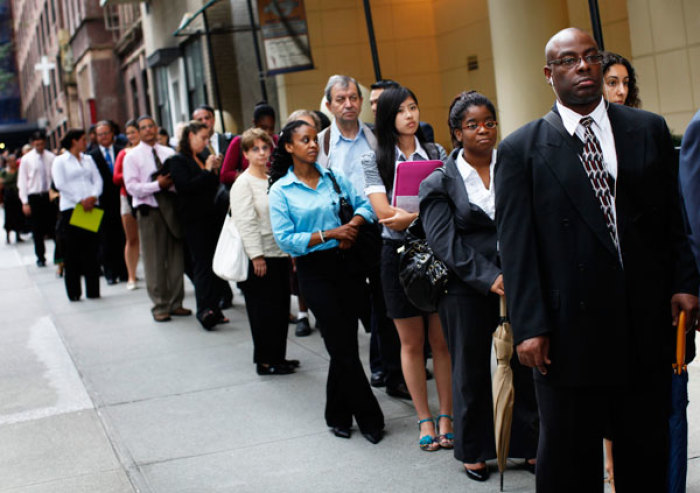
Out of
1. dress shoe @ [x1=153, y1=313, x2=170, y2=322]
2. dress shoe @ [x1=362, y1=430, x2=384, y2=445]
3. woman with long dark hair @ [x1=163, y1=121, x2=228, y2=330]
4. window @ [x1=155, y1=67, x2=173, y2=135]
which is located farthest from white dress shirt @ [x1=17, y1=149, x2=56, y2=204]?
dress shoe @ [x1=362, y1=430, x2=384, y2=445]

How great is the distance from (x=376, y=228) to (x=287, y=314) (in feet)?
5.79

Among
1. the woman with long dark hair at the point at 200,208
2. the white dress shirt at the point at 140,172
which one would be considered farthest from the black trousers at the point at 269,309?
the white dress shirt at the point at 140,172

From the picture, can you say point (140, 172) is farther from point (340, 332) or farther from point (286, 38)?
point (340, 332)

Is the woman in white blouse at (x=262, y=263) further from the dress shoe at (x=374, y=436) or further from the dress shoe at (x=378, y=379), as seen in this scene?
the dress shoe at (x=374, y=436)

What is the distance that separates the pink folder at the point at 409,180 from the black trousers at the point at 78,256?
7275mm

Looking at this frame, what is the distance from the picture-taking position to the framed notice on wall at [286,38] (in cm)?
1187

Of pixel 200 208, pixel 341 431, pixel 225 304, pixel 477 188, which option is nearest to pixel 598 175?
pixel 477 188

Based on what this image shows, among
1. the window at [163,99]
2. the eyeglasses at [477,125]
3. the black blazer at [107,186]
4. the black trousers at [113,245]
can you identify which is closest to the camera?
the eyeglasses at [477,125]

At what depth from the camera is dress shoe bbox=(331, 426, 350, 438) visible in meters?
5.76

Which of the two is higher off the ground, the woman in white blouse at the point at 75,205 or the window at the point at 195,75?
the window at the point at 195,75

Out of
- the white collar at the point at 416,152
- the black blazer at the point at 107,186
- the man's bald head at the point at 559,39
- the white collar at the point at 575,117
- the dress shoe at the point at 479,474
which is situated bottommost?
the dress shoe at the point at 479,474

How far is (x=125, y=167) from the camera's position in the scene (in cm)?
1020

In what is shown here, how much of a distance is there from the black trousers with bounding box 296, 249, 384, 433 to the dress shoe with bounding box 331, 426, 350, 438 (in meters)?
0.02

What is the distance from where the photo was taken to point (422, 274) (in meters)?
4.88
